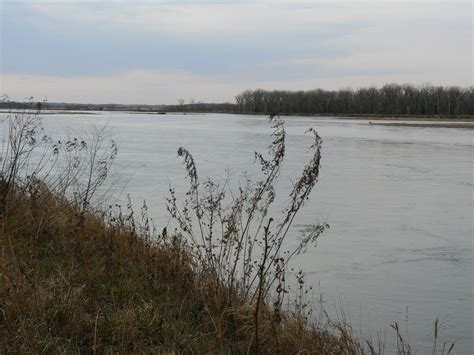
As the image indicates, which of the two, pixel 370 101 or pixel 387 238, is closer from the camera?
pixel 387 238

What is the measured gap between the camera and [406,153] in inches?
993

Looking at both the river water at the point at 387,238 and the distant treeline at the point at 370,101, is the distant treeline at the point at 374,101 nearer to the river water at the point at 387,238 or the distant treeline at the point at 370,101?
the distant treeline at the point at 370,101

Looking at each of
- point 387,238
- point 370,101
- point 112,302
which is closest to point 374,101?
point 370,101

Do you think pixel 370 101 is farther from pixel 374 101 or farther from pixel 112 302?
pixel 112 302

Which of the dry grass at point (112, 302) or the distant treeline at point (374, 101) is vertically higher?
the distant treeline at point (374, 101)

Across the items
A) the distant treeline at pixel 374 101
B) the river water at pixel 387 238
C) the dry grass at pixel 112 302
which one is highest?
the distant treeline at pixel 374 101

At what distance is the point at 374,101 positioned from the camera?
10956 centimetres

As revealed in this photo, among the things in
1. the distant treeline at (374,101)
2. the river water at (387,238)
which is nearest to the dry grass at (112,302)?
the river water at (387,238)

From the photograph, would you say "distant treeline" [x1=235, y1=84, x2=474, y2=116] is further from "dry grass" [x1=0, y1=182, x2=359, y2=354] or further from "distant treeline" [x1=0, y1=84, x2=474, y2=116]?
"dry grass" [x1=0, y1=182, x2=359, y2=354]

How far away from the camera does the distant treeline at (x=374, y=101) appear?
332ft

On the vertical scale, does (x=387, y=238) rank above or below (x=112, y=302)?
below

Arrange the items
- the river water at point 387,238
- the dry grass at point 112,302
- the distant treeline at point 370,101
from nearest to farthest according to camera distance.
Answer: the dry grass at point 112,302
the river water at point 387,238
the distant treeline at point 370,101

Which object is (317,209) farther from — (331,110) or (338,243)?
(331,110)

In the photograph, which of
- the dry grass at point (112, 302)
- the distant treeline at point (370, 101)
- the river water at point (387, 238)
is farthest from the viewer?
the distant treeline at point (370, 101)
